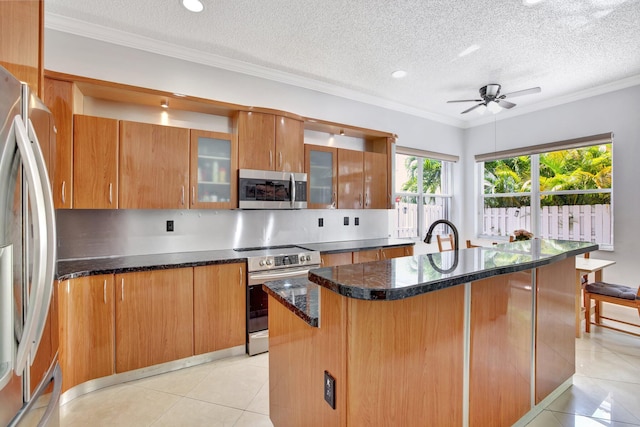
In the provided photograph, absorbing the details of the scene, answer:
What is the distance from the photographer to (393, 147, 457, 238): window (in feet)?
15.9

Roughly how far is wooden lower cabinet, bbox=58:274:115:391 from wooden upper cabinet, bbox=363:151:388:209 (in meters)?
2.89

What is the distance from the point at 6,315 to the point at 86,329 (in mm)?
1654

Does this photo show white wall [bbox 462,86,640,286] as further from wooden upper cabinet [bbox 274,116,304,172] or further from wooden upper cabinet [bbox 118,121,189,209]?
wooden upper cabinet [bbox 118,121,189,209]

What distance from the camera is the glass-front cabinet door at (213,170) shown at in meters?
2.77

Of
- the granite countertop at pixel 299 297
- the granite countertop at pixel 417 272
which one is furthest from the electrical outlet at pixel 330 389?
the granite countertop at pixel 417 272

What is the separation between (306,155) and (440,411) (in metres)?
2.72

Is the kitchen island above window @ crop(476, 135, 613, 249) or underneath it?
underneath

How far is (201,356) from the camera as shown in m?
2.59

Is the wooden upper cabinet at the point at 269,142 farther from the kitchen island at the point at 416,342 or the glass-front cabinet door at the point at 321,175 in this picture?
the kitchen island at the point at 416,342

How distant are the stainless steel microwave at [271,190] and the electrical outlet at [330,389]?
2090mm

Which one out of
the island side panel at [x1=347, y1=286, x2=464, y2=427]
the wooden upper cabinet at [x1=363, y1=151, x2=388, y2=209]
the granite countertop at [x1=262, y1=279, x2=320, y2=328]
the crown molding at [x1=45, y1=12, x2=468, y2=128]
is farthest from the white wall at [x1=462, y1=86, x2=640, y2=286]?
the granite countertop at [x1=262, y1=279, x2=320, y2=328]

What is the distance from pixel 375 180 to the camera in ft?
12.9

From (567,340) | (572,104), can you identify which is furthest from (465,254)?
(572,104)

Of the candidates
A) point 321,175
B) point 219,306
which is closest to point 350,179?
point 321,175
